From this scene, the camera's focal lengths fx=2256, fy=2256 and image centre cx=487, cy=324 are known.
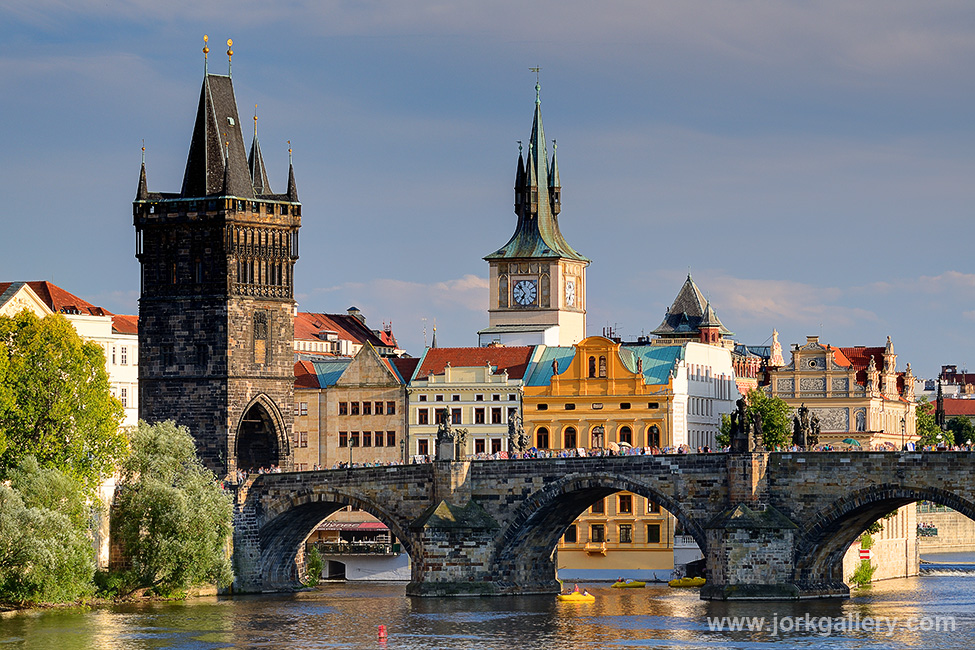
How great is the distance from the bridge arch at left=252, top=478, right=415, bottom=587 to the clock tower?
3239cm

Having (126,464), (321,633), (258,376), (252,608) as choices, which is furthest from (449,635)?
(258,376)

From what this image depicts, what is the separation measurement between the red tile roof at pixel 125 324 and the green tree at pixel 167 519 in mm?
28062

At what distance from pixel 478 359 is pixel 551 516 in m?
27.8

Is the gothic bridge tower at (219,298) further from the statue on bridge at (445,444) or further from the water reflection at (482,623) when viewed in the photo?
the statue on bridge at (445,444)

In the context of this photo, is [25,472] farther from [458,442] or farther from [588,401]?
[588,401]

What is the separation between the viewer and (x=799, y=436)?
112688 millimetres

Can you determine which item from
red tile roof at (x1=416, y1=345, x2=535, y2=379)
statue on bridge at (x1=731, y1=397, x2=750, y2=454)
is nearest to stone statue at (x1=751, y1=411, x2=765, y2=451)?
statue on bridge at (x1=731, y1=397, x2=750, y2=454)

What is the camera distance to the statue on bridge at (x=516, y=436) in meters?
120

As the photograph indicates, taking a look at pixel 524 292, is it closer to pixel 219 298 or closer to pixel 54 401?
pixel 219 298

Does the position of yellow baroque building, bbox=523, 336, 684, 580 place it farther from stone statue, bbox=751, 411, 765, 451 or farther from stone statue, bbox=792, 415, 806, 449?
stone statue, bbox=751, 411, 765, 451

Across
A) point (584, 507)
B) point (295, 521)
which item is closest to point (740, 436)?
point (584, 507)

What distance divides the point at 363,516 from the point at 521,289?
23.3 m

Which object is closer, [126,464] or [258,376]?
[126,464]

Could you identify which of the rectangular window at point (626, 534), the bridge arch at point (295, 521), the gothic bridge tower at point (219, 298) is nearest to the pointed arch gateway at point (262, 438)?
the gothic bridge tower at point (219, 298)
